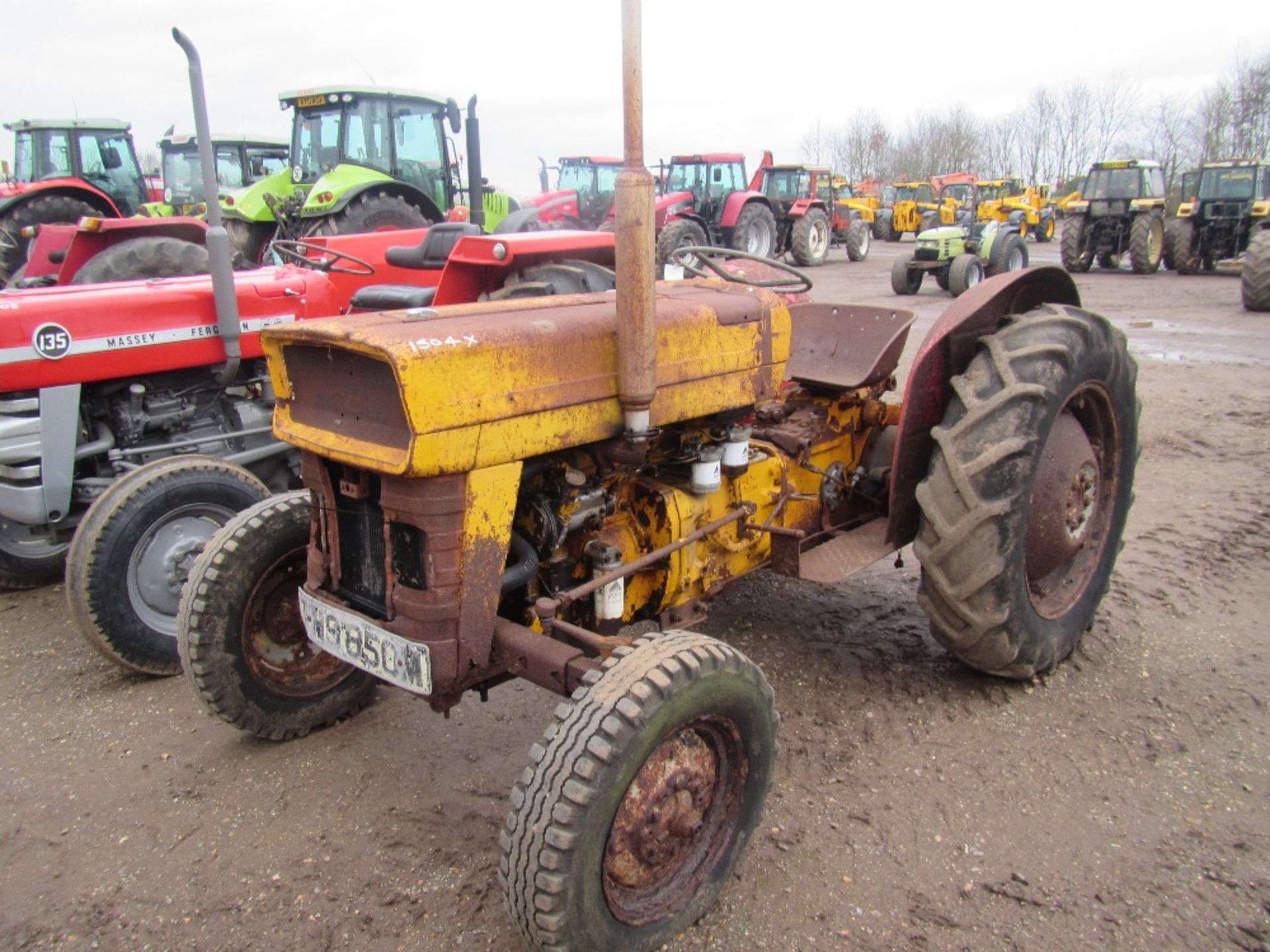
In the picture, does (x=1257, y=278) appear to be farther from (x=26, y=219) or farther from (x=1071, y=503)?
(x=26, y=219)

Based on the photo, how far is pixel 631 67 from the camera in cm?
201

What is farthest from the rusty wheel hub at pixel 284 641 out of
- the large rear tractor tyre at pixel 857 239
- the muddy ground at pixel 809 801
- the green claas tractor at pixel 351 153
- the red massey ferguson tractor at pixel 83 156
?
the large rear tractor tyre at pixel 857 239

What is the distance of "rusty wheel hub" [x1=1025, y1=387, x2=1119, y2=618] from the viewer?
3.16 metres

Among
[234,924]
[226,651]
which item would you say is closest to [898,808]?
[234,924]

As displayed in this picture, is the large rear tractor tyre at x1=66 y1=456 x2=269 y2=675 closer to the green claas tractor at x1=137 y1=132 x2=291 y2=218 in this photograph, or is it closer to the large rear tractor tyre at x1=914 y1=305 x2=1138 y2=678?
the large rear tractor tyre at x1=914 y1=305 x2=1138 y2=678

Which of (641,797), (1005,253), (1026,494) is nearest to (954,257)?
(1005,253)

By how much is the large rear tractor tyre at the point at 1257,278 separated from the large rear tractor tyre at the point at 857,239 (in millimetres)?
10711

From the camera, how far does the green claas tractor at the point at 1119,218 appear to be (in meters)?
17.0

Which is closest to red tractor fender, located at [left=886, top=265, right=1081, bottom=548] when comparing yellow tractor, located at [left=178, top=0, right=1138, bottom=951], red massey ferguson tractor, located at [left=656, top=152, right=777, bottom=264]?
yellow tractor, located at [left=178, top=0, right=1138, bottom=951]

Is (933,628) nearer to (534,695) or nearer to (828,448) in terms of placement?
(828,448)

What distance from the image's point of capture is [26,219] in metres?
9.27

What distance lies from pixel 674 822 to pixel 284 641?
146 cm

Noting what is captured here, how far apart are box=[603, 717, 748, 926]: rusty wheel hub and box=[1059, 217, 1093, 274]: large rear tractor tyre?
17704 mm

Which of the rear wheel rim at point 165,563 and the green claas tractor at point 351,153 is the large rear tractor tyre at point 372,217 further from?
the rear wheel rim at point 165,563
